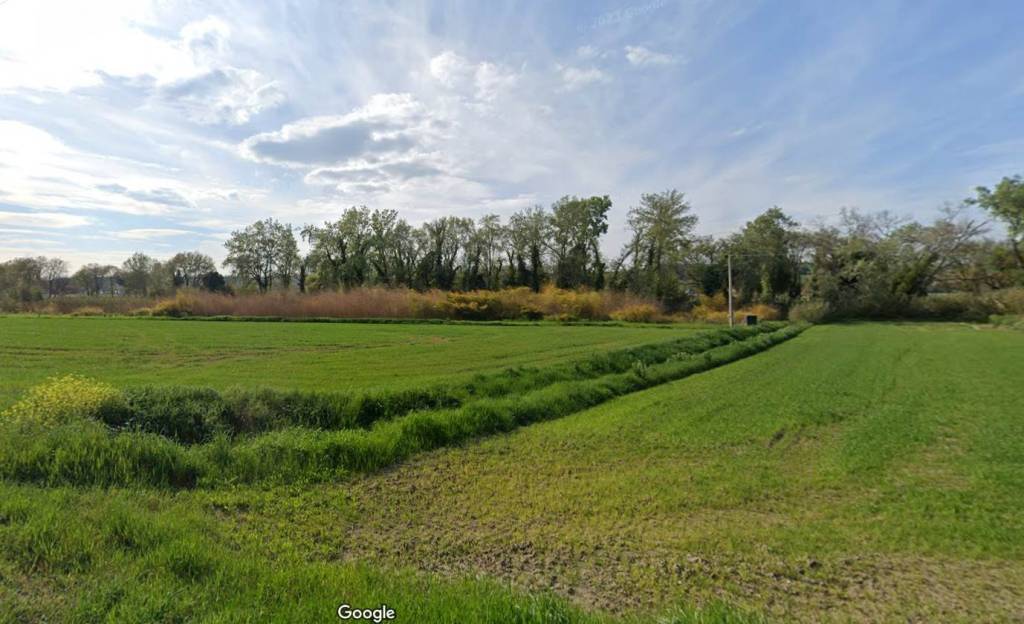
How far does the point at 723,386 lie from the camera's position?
14.5m

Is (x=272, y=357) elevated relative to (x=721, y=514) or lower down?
lower down

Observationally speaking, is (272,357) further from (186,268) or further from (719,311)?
(186,268)

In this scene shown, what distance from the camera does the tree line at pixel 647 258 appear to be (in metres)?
55.7

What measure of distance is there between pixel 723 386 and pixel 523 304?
37642mm

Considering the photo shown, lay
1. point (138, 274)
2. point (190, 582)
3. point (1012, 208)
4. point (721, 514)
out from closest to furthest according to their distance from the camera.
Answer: point (190, 582) < point (721, 514) < point (1012, 208) < point (138, 274)

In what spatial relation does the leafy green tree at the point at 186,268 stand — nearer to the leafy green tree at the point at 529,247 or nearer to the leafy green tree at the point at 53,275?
the leafy green tree at the point at 53,275

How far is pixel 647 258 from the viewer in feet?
215

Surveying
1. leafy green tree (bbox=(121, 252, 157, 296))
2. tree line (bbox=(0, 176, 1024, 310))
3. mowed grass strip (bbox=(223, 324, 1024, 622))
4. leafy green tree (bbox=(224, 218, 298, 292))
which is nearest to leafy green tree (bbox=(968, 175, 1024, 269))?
tree line (bbox=(0, 176, 1024, 310))

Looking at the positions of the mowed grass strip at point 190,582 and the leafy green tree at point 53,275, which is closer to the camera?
the mowed grass strip at point 190,582

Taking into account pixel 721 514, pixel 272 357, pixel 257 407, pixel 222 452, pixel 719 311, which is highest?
pixel 257 407

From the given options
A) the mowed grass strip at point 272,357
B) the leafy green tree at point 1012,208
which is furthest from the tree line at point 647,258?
the mowed grass strip at point 272,357

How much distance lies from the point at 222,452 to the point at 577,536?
518 cm

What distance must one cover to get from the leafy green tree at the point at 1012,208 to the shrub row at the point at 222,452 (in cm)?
6856

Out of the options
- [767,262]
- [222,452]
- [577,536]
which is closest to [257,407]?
[222,452]
